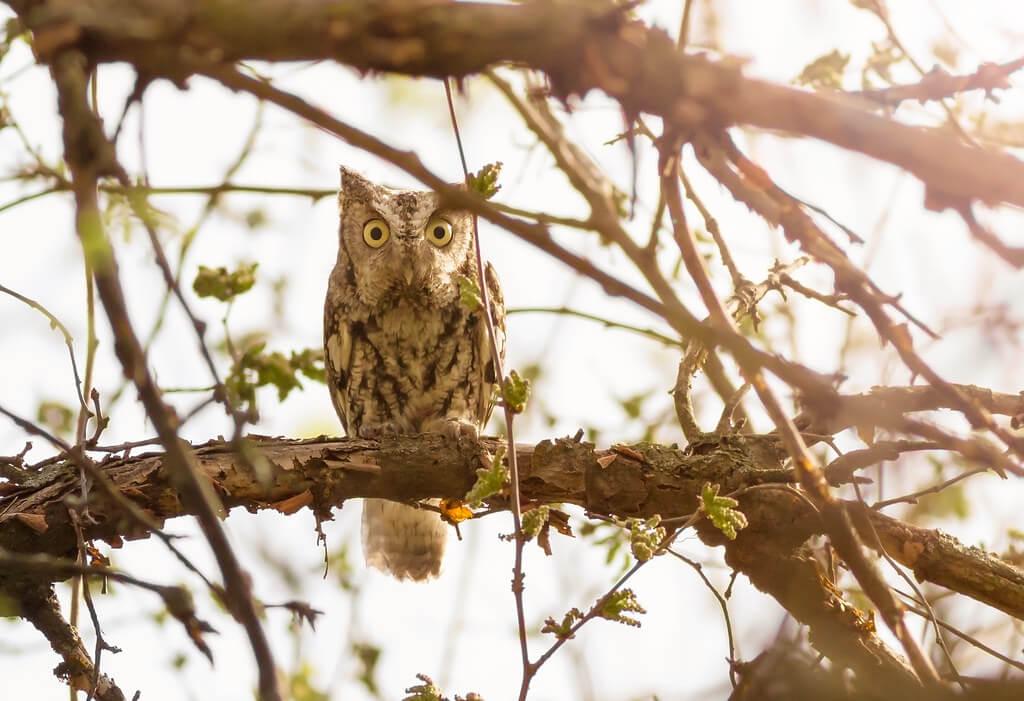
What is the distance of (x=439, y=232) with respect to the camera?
13.2 feet

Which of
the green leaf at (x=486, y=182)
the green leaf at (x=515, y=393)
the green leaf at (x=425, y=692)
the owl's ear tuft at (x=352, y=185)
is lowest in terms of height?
the green leaf at (x=425, y=692)

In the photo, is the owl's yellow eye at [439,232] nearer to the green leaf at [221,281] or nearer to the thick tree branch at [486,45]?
the green leaf at [221,281]

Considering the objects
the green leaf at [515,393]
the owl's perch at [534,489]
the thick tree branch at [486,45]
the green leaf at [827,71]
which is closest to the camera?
the thick tree branch at [486,45]

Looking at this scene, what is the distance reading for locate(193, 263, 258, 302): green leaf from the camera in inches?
116

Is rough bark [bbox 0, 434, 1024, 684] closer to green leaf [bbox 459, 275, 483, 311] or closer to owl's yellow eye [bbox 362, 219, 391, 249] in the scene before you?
green leaf [bbox 459, 275, 483, 311]

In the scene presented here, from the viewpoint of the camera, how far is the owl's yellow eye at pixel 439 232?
4020 mm

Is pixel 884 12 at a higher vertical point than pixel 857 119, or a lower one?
higher

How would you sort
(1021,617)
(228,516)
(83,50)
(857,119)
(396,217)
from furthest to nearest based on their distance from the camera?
(396,217) < (228,516) < (1021,617) < (83,50) < (857,119)

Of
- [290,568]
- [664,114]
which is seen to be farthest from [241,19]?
[290,568]

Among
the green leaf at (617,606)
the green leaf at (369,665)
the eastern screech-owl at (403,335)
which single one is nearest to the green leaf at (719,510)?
the green leaf at (617,606)

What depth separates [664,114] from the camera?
125 centimetres

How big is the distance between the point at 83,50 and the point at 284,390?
1770mm

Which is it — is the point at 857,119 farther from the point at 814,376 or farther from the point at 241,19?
the point at 241,19

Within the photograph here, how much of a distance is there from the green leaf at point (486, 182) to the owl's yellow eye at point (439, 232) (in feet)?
6.74
